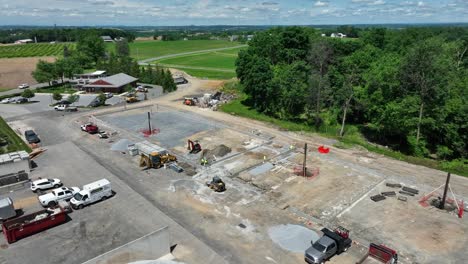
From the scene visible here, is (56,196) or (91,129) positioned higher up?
(91,129)

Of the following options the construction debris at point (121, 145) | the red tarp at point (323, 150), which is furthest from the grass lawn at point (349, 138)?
the construction debris at point (121, 145)

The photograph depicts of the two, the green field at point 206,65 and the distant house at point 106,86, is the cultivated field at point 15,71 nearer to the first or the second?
the distant house at point 106,86

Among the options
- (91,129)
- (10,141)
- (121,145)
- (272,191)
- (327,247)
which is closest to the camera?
(327,247)

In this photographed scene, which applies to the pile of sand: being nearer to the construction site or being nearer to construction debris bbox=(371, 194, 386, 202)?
the construction site

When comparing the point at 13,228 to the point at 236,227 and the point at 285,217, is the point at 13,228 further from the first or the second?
the point at 285,217

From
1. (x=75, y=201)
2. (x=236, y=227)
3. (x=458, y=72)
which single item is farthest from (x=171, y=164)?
(x=458, y=72)

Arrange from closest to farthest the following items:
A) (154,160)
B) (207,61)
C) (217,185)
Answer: (217,185), (154,160), (207,61)

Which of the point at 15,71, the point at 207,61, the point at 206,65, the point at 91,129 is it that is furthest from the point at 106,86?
the point at 207,61

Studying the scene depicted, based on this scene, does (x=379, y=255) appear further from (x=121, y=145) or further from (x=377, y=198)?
(x=121, y=145)
